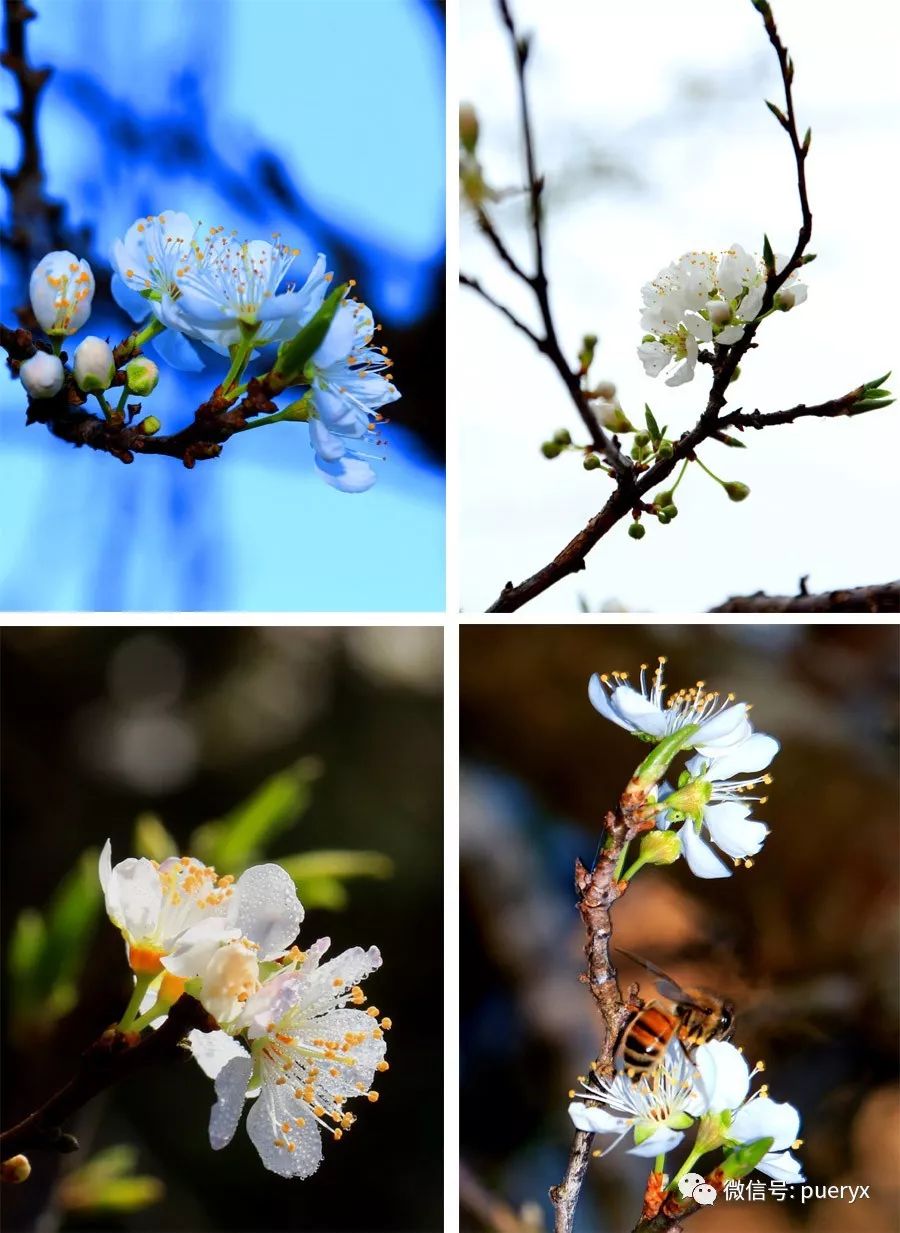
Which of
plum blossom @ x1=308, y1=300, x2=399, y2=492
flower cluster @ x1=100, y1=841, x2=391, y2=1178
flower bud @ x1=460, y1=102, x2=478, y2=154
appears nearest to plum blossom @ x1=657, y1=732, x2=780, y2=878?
flower cluster @ x1=100, y1=841, x2=391, y2=1178

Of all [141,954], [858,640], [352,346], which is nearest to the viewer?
[141,954]

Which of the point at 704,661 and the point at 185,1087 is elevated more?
the point at 704,661

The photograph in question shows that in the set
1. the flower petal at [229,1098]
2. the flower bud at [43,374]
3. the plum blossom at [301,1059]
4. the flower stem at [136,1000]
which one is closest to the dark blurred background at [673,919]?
the plum blossom at [301,1059]

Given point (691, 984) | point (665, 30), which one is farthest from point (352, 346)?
point (691, 984)

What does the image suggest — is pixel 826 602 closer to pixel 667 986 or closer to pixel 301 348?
pixel 667 986

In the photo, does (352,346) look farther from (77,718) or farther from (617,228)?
(77,718)

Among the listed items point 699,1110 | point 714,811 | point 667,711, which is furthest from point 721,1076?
point 667,711

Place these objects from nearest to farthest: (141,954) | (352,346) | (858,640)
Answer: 1. (141,954)
2. (352,346)
3. (858,640)
